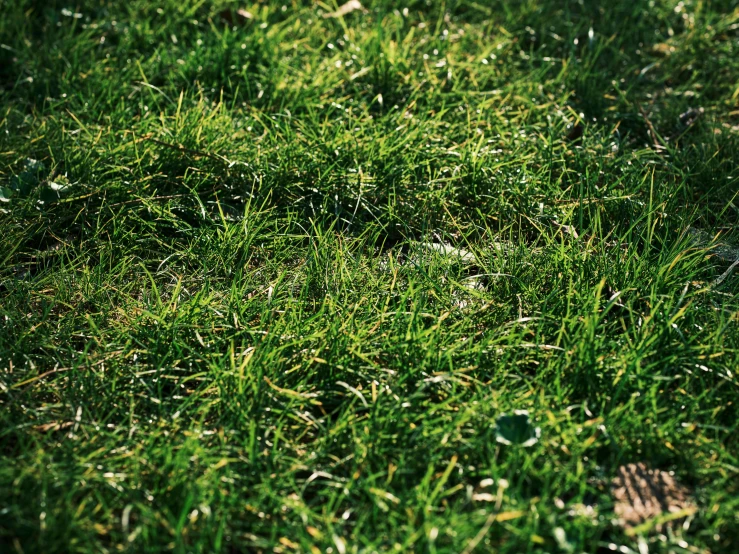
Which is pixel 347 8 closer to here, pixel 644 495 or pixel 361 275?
pixel 361 275

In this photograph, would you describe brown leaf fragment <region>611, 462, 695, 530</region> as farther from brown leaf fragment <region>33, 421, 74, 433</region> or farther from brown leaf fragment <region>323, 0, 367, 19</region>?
brown leaf fragment <region>323, 0, 367, 19</region>

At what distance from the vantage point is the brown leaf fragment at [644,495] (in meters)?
1.86

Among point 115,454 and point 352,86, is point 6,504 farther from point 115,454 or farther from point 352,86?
point 352,86

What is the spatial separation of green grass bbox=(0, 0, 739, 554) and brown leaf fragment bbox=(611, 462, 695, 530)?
30 mm

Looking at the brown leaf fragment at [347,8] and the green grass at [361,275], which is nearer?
the green grass at [361,275]

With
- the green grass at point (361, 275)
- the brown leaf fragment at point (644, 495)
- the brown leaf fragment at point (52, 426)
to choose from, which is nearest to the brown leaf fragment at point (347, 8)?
the green grass at point (361, 275)

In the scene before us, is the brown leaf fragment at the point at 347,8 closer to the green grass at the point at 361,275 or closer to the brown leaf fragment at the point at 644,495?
the green grass at the point at 361,275

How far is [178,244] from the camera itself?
2.65 meters

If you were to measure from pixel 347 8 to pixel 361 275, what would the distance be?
5.70 ft

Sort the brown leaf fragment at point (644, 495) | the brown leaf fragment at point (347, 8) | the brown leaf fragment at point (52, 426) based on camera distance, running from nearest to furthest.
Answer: the brown leaf fragment at point (644, 495) < the brown leaf fragment at point (52, 426) < the brown leaf fragment at point (347, 8)

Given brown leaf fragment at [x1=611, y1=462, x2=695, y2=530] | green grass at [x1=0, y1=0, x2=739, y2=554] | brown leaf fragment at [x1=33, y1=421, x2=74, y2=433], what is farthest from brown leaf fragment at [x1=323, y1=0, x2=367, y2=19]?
brown leaf fragment at [x1=611, y1=462, x2=695, y2=530]

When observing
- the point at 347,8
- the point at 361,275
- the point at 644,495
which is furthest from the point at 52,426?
the point at 347,8

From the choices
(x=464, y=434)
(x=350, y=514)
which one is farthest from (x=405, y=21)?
(x=350, y=514)

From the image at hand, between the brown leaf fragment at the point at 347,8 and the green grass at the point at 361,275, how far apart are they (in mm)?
63
